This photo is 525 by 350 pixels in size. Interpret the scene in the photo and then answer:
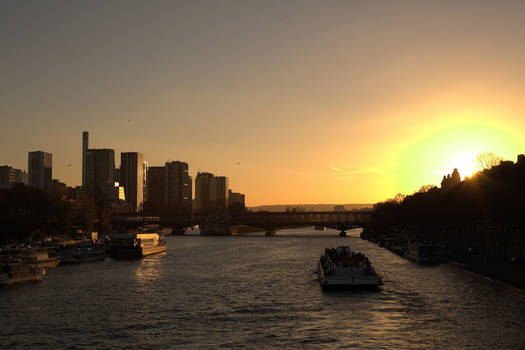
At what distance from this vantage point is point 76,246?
11656 cm

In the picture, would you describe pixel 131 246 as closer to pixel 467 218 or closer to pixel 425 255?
pixel 425 255

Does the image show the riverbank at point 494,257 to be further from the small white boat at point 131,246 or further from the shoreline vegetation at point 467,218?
the small white boat at point 131,246

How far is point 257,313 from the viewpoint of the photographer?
169 feet

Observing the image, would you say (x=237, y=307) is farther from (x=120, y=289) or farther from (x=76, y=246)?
(x=76, y=246)

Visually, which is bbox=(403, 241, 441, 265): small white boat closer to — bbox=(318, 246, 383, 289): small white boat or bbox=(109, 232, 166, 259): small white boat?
bbox=(318, 246, 383, 289): small white boat

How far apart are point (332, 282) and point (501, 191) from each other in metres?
41.4

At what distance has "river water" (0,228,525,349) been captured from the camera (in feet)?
134

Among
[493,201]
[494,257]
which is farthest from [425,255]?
[493,201]

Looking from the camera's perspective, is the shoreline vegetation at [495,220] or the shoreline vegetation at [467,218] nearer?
the shoreline vegetation at [495,220]

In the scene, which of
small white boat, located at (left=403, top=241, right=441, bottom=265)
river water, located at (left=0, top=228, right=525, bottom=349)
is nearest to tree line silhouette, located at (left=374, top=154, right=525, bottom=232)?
small white boat, located at (left=403, top=241, right=441, bottom=265)

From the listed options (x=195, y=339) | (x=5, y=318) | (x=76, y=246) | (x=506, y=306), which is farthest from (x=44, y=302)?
(x=76, y=246)

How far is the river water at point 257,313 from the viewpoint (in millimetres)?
40719

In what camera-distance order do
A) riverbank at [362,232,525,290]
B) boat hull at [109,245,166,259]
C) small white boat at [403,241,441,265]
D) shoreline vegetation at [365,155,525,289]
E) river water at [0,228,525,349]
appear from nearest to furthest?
river water at [0,228,525,349], riverbank at [362,232,525,290], shoreline vegetation at [365,155,525,289], small white boat at [403,241,441,265], boat hull at [109,245,166,259]

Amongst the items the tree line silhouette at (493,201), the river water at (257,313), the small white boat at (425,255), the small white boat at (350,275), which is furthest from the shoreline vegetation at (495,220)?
the small white boat at (350,275)
